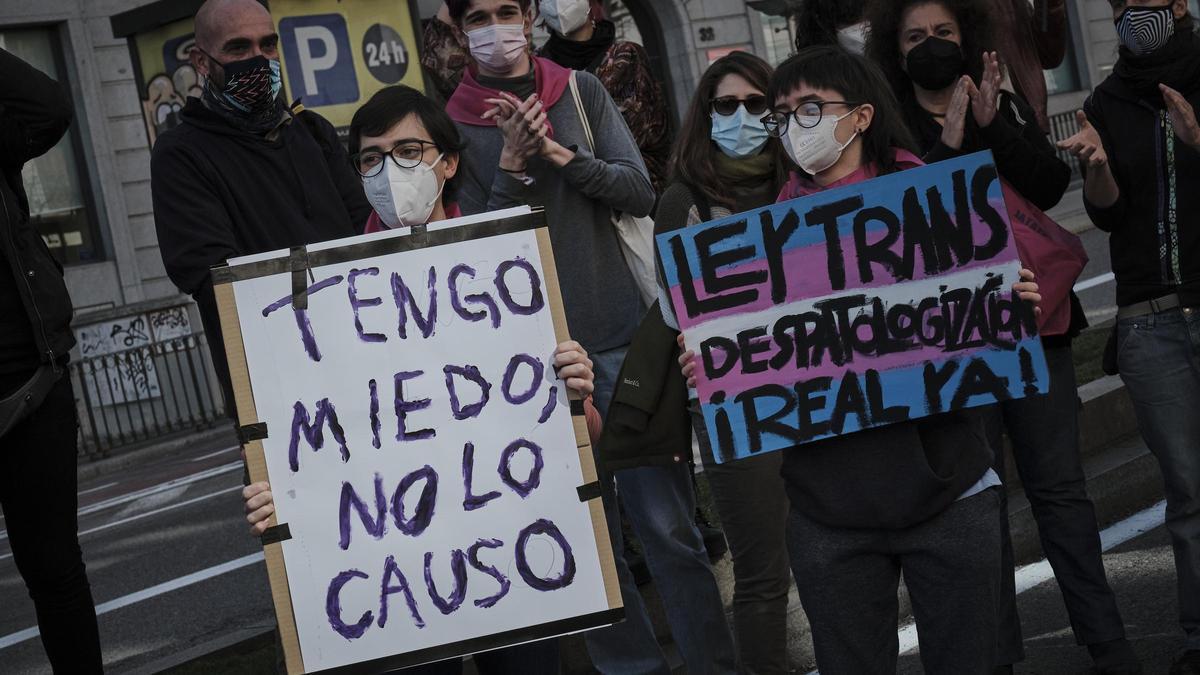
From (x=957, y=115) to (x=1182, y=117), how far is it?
2.19 ft

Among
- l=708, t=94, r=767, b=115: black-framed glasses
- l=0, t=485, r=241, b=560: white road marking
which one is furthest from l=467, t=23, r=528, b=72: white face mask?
Answer: l=0, t=485, r=241, b=560: white road marking

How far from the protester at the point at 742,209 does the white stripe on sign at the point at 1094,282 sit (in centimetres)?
939

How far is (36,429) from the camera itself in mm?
3697

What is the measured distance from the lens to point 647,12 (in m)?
Answer: 22.2

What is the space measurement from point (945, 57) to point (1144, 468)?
291 centimetres

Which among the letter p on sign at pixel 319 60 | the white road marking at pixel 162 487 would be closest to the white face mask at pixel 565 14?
the white road marking at pixel 162 487

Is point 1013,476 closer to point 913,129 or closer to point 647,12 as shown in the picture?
point 913,129

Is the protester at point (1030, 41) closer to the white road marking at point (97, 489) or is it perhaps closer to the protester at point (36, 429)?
the protester at point (36, 429)

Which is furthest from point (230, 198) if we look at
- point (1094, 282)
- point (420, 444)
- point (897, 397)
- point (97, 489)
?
point (1094, 282)

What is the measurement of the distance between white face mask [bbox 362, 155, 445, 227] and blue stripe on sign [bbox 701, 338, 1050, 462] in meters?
0.83

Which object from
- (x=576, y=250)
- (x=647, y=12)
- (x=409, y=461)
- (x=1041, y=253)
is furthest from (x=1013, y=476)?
(x=647, y=12)

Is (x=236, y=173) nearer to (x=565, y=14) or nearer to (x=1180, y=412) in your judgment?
(x=565, y=14)

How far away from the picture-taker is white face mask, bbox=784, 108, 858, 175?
306 centimetres

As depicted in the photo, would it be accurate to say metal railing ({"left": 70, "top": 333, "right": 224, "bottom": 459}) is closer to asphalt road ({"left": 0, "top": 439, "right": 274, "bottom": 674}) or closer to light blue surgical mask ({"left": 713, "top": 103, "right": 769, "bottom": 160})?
asphalt road ({"left": 0, "top": 439, "right": 274, "bottom": 674})
